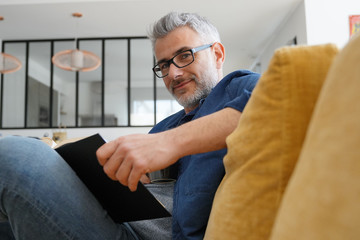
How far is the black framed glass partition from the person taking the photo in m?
7.70

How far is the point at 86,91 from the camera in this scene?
8109 mm

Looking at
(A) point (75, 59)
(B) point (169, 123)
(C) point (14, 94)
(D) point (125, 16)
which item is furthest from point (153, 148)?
(C) point (14, 94)

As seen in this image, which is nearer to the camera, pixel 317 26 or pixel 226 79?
pixel 226 79

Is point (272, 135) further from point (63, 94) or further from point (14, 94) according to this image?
point (63, 94)

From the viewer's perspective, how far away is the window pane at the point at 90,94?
7772 millimetres

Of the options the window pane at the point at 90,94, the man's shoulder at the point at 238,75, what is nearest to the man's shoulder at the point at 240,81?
the man's shoulder at the point at 238,75

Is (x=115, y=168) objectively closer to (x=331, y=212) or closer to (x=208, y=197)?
(x=208, y=197)

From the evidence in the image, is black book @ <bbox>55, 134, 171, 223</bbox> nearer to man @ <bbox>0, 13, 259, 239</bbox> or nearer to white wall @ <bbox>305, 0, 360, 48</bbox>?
man @ <bbox>0, 13, 259, 239</bbox>

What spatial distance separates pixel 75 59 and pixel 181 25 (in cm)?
429

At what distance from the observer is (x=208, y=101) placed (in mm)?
1015

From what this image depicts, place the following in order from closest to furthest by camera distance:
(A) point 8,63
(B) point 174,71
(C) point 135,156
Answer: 1. (C) point 135,156
2. (B) point 174,71
3. (A) point 8,63

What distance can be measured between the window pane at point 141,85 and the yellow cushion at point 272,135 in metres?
7.52

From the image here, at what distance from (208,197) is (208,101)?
13.4 inches

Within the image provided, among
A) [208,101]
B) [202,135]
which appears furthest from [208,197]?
[208,101]
